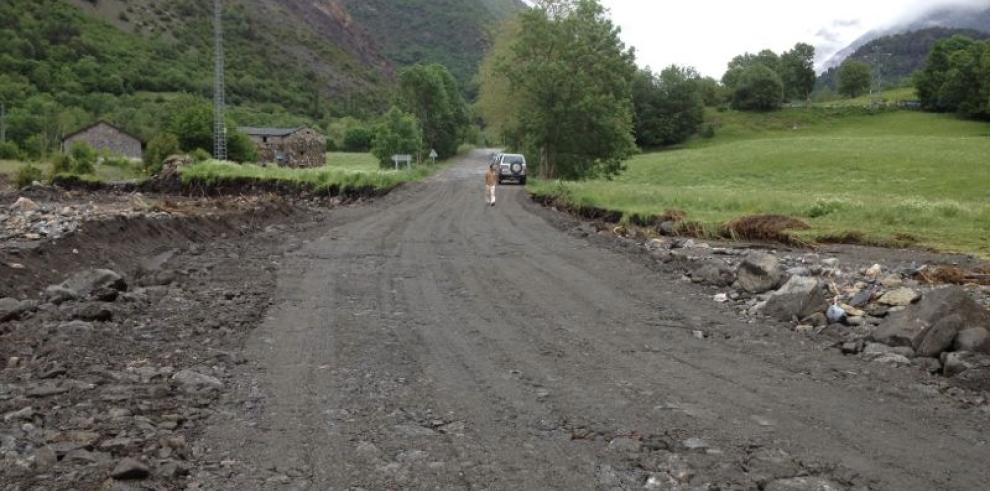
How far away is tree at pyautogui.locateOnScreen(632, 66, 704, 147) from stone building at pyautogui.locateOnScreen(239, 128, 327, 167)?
43006 millimetres

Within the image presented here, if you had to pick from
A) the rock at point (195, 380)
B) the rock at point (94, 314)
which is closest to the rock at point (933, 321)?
the rock at point (195, 380)

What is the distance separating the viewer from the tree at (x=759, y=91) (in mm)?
120812

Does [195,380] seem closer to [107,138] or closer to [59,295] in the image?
[59,295]

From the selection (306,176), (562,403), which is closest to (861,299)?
(562,403)

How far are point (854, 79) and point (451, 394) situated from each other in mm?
179179

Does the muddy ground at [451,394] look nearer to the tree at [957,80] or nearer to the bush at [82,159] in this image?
the bush at [82,159]

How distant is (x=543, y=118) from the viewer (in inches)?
1882

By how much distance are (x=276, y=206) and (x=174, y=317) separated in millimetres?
18561

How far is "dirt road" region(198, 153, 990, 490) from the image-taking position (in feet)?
16.5

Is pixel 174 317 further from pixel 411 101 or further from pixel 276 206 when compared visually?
pixel 411 101

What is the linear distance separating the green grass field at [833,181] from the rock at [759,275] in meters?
5.58

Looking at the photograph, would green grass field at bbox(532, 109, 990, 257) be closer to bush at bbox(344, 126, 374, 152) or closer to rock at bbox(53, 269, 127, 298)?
rock at bbox(53, 269, 127, 298)

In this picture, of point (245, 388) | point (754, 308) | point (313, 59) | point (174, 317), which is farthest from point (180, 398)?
point (313, 59)

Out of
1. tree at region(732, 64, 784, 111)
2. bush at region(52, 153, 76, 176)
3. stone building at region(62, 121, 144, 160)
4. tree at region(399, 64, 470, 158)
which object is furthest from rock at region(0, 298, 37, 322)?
tree at region(732, 64, 784, 111)
